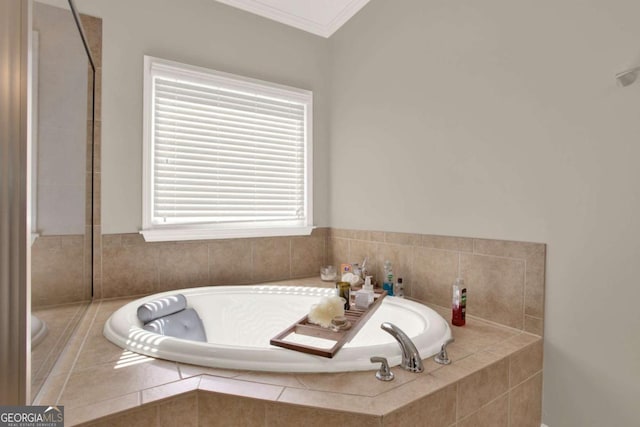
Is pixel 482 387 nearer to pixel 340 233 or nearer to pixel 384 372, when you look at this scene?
pixel 384 372

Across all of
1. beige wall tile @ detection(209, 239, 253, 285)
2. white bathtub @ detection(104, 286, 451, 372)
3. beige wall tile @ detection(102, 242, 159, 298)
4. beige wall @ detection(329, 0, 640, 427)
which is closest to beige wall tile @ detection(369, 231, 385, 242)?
beige wall @ detection(329, 0, 640, 427)

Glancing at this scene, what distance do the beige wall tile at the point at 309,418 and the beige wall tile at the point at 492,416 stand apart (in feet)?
1.35

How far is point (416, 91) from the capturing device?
2.11 meters

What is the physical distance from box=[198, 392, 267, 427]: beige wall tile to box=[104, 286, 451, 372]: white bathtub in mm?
154

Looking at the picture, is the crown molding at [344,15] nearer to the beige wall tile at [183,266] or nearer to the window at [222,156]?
the window at [222,156]

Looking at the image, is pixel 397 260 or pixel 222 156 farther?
pixel 222 156

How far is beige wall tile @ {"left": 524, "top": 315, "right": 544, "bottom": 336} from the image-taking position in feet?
4.95

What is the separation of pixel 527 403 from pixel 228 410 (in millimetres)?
1204

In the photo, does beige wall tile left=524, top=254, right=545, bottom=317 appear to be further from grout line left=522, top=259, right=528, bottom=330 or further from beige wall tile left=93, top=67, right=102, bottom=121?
beige wall tile left=93, top=67, right=102, bottom=121

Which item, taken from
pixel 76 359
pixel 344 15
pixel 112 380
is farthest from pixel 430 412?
pixel 344 15

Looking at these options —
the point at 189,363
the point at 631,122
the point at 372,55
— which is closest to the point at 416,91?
the point at 372,55

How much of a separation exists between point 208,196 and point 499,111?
1.84 meters

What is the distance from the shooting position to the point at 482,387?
4.00ft

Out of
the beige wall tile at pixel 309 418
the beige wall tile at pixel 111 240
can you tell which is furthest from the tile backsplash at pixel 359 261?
the beige wall tile at pixel 309 418
